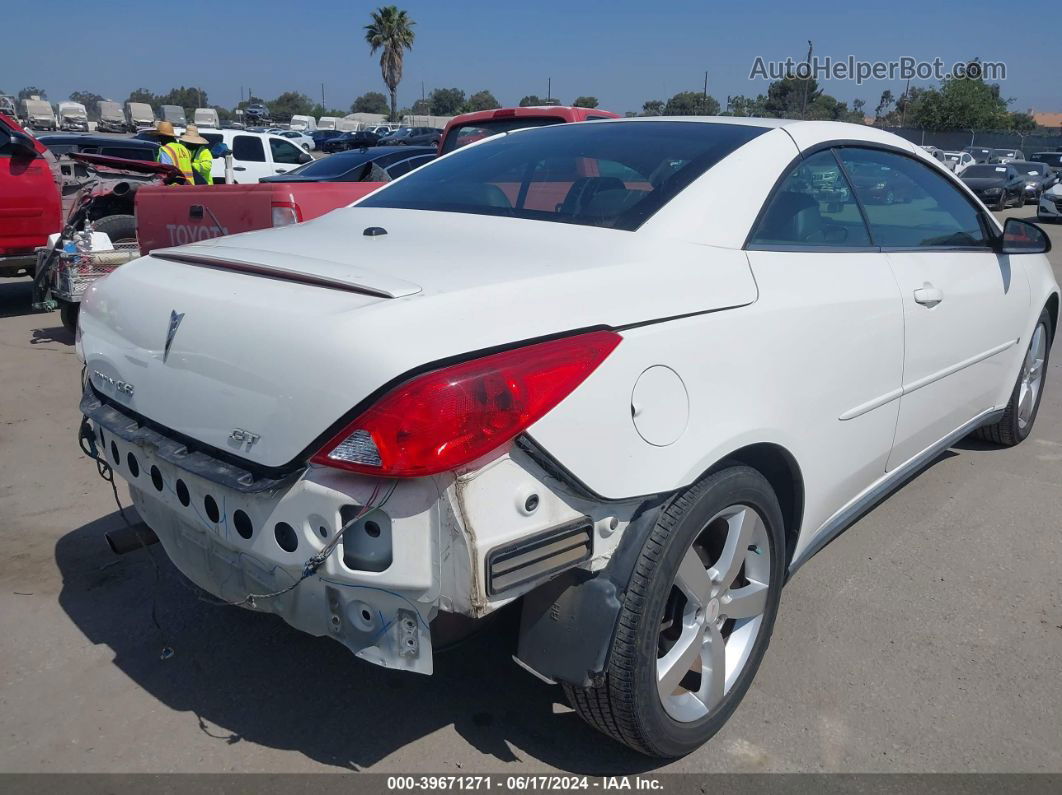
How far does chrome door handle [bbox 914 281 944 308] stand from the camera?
3.12 metres

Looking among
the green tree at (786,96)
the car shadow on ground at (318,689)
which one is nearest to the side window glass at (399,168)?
the car shadow on ground at (318,689)

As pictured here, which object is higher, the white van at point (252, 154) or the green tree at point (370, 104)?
the green tree at point (370, 104)

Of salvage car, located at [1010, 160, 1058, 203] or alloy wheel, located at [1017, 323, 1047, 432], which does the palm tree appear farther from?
alloy wheel, located at [1017, 323, 1047, 432]

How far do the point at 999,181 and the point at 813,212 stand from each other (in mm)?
25070

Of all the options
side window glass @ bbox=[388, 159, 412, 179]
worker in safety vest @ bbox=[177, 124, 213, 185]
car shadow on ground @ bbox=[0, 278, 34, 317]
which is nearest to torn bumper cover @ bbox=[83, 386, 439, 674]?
car shadow on ground @ bbox=[0, 278, 34, 317]

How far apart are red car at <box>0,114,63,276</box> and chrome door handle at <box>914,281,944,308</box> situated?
25.9 ft

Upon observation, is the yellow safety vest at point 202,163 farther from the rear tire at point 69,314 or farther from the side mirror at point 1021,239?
the side mirror at point 1021,239

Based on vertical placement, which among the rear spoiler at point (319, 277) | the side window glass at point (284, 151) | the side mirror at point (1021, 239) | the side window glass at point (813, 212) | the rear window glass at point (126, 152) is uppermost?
the side window glass at point (284, 151)

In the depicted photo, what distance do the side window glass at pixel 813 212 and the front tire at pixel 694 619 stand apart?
0.79m

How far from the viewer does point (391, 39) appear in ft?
206

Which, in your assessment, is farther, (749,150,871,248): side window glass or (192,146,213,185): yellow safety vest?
(192,146,213,185): yellow safety vest

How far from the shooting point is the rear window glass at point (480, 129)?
24.1ft

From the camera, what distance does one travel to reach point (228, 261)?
234 centimetres

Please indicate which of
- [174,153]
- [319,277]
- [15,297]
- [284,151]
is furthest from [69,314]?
[284,151]
